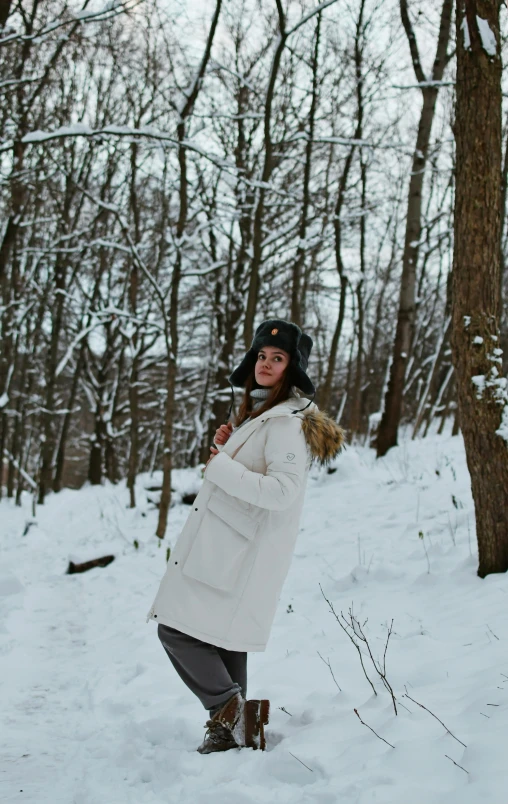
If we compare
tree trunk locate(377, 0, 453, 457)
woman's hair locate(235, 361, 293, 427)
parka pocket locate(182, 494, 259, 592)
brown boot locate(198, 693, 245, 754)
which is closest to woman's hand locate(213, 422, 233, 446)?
woman's hair locate(235, 361, 293, 427)

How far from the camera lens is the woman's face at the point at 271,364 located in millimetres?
3062

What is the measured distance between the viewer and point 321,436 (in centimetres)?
289

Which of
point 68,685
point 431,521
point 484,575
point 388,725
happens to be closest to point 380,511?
point 431,521

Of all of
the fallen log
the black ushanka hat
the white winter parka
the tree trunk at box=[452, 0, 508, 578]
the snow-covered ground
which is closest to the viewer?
the snow-covered ground

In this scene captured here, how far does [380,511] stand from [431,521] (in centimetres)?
120

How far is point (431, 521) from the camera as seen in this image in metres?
6.38

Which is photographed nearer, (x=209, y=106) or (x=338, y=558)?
(x=338, y=558)

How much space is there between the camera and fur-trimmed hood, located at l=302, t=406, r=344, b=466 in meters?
2.88

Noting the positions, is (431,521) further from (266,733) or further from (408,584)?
(266,733)

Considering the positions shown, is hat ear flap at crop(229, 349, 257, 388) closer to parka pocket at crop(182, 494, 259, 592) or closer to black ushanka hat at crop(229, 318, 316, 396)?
black ushanka hat at crop(229, 318, 316, 396)

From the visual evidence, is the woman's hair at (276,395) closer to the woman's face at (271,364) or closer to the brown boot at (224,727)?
the woman's face at (271,364)

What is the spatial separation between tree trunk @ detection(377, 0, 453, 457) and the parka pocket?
27.6 feet

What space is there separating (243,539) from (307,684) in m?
1.34

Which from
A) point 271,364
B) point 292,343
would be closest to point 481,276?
point 292,343
